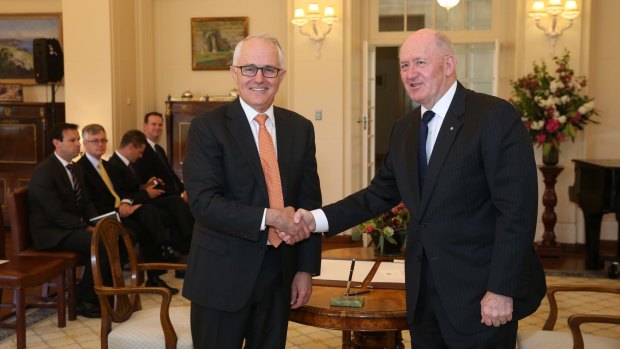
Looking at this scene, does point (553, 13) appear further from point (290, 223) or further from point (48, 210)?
point (290, 223)

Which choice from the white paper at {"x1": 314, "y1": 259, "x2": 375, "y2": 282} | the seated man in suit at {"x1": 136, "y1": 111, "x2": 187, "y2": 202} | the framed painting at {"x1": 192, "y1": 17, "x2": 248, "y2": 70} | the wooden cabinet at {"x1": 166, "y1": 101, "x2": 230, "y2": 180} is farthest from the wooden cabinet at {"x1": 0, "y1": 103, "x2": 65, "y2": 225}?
the white paper at {"x1": 314, "y1": 259, "x2": 375, "y2": 282}

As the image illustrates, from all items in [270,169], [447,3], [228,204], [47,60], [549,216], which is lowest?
[549,216]

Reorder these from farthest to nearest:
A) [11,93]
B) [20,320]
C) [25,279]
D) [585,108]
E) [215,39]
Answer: [11,93]
[215,39]
[585,108]
[25,279]
[20,320]

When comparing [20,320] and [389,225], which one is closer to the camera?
[389,225]

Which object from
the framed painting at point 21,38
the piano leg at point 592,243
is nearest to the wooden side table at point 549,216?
the piano leg at point 592,243

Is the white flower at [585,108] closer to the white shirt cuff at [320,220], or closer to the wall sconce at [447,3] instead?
the wall sconce at [447,3]

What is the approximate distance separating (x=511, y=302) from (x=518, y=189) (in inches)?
14.5

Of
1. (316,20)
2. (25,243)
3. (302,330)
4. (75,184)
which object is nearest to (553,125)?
(316,20)

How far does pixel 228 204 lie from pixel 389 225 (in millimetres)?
1745

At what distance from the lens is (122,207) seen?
6.51 metres

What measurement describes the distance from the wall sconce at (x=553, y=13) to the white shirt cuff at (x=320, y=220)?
5968 millimetres

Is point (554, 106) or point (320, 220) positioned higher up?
point (554, 106)

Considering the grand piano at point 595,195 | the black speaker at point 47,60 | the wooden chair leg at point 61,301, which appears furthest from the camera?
the black speaker at point 47,60

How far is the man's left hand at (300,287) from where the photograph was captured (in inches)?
111
